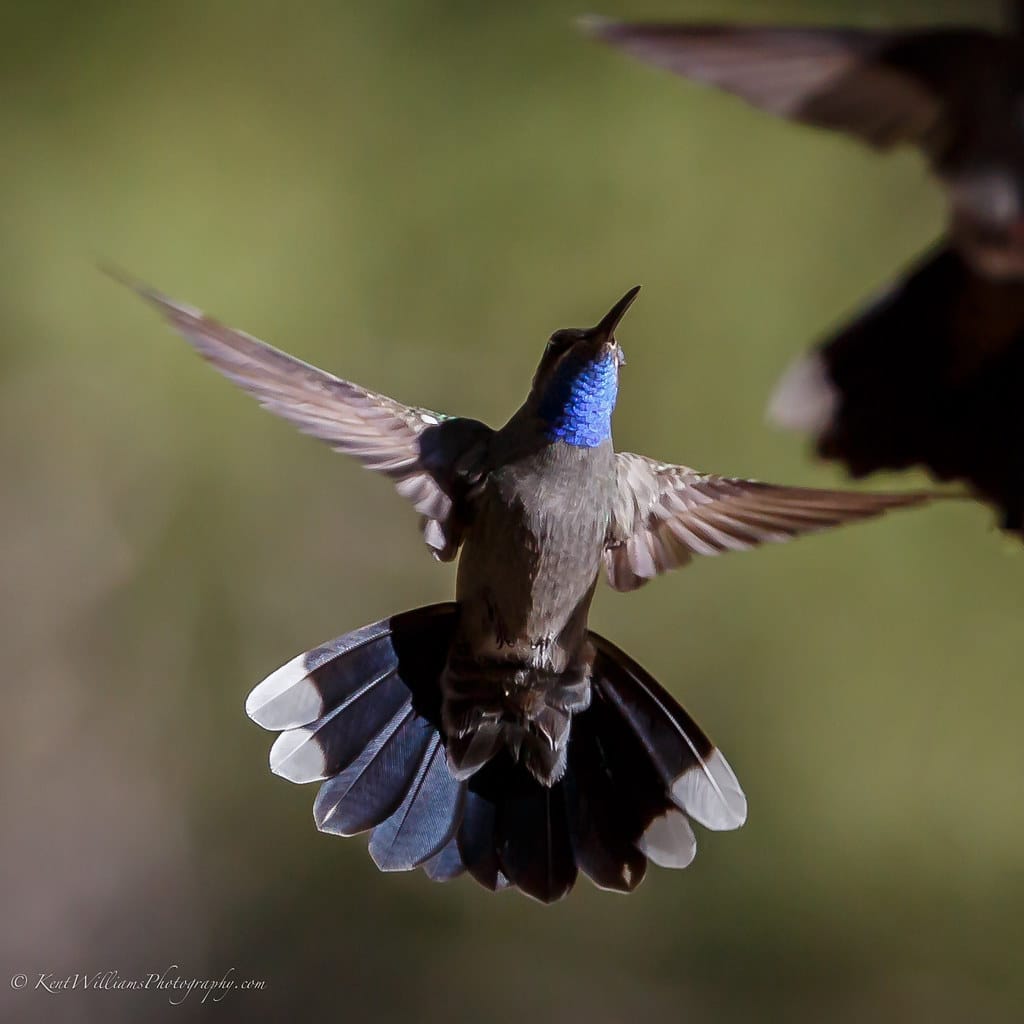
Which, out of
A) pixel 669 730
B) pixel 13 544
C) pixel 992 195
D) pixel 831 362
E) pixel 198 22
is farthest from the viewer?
pixel 13 544

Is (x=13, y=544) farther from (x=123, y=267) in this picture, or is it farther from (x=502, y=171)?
(x=502, y=171)

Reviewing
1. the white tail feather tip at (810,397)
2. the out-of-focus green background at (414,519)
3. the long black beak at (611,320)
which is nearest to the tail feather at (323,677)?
the long black beak at (611,320)

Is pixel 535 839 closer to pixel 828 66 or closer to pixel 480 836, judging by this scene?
pixel 480 836

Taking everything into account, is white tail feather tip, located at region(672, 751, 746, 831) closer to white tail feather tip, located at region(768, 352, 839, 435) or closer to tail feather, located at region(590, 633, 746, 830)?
tail feather, located at region(590, 633, 746, 830)

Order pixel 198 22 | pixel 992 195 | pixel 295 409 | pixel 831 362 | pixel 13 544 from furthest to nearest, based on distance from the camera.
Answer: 1. pixel 13 544
2. pixel 198 22
3. pixel 295 409
4. pixel 831 362
5. pixel 992 195

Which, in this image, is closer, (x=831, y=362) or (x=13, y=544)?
(x=831, y=362)

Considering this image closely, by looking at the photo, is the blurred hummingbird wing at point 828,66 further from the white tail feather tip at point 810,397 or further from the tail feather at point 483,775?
the tail feather at point 483,775

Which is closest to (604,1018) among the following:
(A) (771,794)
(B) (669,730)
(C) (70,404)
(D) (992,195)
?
(A) (771,794)

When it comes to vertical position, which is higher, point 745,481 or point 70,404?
point 745,481
